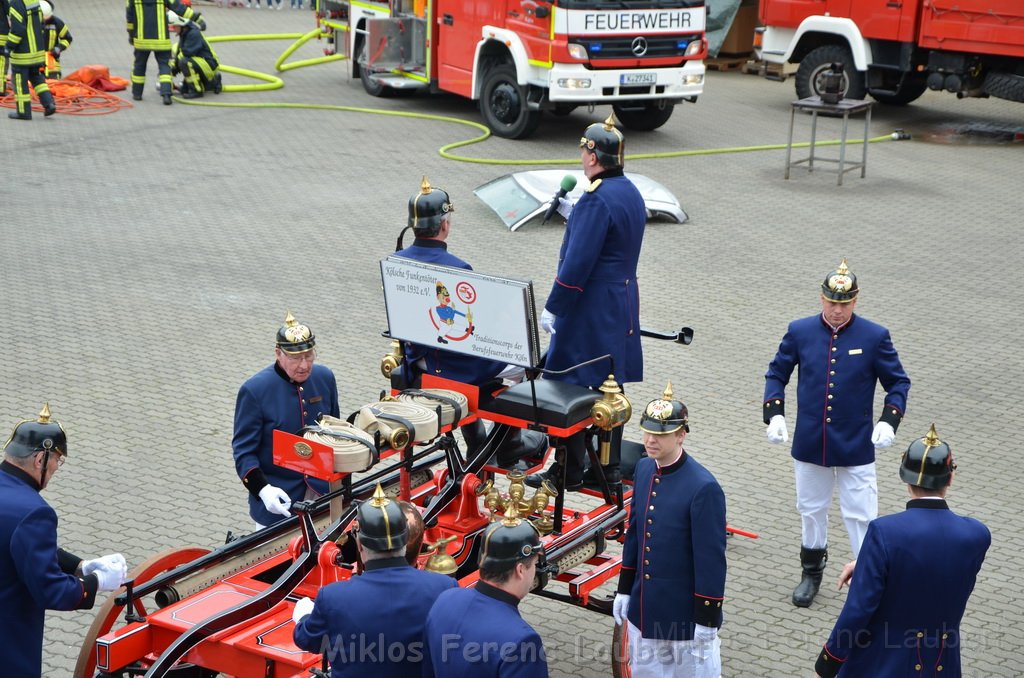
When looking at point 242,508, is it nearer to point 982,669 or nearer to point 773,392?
point 773,392

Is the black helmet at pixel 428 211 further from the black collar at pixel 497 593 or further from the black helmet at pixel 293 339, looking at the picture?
the black collar at pixel 497 593

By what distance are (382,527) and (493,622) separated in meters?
0.52

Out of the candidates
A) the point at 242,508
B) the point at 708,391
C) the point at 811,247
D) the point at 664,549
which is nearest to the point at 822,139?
the point at 811,247

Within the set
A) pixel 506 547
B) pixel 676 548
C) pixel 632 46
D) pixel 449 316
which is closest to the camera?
pixel 506 547

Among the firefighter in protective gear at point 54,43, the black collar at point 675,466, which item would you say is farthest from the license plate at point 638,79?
the black collar at point 675,466

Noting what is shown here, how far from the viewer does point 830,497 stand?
6672 millimetres

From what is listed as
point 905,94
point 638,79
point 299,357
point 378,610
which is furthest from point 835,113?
point 378,610

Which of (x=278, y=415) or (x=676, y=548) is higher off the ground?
(x=278, y=415)

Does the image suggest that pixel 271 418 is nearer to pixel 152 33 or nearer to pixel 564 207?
pixel 564 207

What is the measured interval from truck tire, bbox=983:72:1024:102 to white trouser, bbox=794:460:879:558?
12885mm

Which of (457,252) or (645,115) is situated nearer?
(457,252)

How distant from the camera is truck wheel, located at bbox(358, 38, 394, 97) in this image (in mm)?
19406

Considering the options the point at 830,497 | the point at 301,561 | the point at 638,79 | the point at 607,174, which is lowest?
the point at 830,497

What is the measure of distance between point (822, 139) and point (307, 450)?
14.1 m
